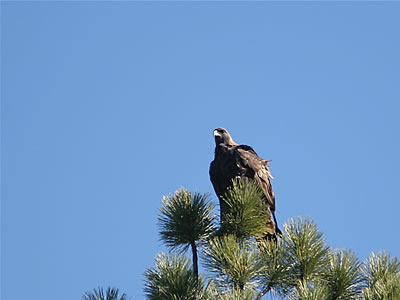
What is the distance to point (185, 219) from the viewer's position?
7.54 m

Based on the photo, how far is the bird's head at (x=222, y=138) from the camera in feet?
32.9

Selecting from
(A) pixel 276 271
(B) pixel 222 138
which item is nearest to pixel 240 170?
(B) pixel 222 138

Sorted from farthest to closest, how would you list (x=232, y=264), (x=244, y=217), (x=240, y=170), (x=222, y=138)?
(x=222, y=138) → (x=240, y=170) → (x=244, y=217) → (x=232, y=264)

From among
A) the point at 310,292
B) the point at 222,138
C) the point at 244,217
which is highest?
the point at 222,138

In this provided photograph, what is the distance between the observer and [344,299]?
682cm

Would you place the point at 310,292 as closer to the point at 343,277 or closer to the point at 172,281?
the point at 343,277

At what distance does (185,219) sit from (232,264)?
942 millimetres

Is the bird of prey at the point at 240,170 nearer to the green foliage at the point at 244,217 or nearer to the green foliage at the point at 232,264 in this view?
the green foliage at the point at 244,217

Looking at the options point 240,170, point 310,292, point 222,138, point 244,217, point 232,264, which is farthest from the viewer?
point 222,138

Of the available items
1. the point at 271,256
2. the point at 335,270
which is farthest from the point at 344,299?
the point at 271,256

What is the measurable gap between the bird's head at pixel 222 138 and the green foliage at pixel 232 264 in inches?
123

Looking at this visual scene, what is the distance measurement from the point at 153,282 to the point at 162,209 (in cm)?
81

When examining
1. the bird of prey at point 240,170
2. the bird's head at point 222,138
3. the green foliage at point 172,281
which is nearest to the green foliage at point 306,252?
the green foliage at point 172,281

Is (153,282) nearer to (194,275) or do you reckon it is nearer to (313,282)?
(194,275)
